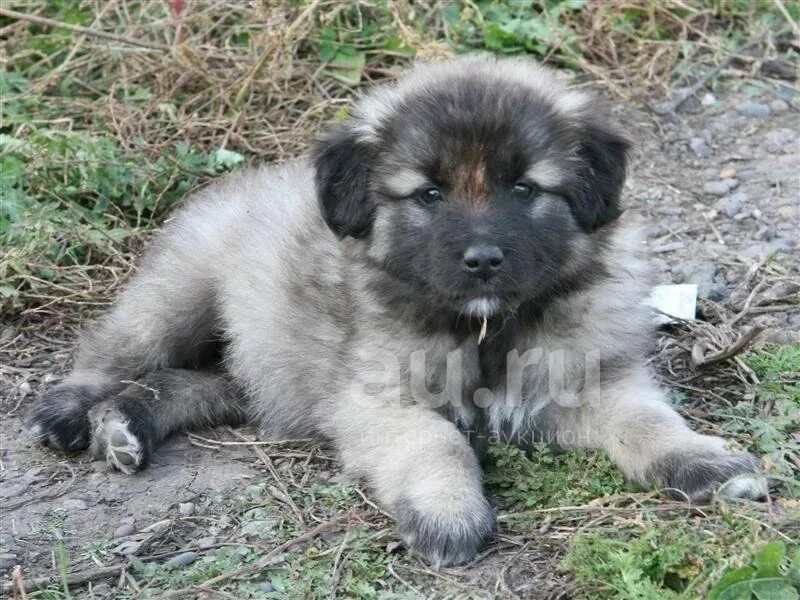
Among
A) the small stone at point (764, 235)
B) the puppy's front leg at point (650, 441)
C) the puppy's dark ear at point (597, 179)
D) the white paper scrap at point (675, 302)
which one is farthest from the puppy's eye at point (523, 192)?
the small stone at point (764, 235)

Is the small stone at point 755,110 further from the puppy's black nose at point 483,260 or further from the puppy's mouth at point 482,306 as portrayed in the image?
the puppy's black nose at point 483,260

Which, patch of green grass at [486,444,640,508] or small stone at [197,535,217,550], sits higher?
patch of green grass at [486,444,640,508]

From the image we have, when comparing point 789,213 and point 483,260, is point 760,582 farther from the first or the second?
point 789,213

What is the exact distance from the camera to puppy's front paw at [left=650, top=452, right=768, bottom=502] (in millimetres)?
3244

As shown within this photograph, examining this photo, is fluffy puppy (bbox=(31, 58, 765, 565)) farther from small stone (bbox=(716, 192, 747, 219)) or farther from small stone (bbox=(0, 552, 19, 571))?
small stone (bbox=(716, 192, 747, 219))

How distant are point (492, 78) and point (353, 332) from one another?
0.89m

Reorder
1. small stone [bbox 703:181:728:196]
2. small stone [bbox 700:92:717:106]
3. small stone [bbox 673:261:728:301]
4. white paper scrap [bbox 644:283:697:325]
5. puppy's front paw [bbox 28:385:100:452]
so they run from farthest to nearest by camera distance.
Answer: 1. small stone [bbox 700:92:717:106]
2. small stone [bbox 703:181:728:196]
3. small stone [bbox 673:261:728:301]
4. white paper scrap [bbox 644:283:697:325]
5. puppy's front paw [bbox 28:385:100:452]

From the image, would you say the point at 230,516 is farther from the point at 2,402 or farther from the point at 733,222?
the point at 733,222

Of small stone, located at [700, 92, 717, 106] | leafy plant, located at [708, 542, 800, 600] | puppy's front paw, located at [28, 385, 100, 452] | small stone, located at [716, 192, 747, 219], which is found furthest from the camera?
small stone, located at [700, 92, 717, 106]

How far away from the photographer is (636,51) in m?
6.20

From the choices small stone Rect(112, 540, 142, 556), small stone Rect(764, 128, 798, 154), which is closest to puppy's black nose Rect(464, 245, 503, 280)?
small stone Rect(112, 540, 142, 556)

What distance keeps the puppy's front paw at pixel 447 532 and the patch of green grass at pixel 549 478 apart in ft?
0.76

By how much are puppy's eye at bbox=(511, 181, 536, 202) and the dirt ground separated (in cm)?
95

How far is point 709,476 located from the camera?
3260mm
